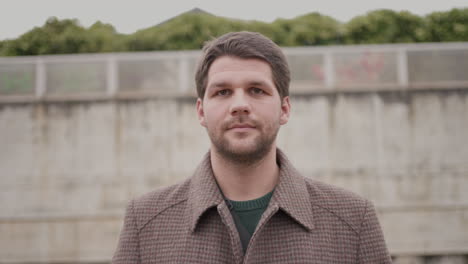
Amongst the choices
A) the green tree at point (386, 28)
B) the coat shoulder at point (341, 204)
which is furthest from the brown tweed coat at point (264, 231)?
the green tree at point (386, 28)

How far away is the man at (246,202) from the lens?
2098mm

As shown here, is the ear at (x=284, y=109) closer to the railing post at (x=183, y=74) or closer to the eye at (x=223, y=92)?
the eye at (x=223, y=92)

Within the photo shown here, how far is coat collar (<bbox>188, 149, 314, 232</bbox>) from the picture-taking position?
2139 millimetres

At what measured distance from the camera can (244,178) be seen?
2.29m

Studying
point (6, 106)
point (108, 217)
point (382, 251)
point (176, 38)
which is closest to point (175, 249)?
point (382, 251)

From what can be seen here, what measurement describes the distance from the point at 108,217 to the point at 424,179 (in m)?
8.25

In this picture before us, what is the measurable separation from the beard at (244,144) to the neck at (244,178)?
47mm

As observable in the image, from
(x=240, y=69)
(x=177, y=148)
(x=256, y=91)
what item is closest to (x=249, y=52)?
(x=240, y=69)

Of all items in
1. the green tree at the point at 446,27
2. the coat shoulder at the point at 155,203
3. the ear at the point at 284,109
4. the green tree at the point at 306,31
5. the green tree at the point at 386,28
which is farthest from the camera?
the green tree at the point at 386,28

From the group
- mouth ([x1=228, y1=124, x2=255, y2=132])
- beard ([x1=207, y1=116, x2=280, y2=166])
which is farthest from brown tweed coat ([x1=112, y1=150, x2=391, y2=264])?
mouth ([x1=228, y1=124, x2=255, y2=132])

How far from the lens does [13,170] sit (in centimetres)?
1173

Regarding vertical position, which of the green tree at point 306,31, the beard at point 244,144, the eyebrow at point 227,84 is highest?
the green tree at point 306,31

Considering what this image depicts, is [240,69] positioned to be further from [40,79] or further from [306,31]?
[306,31]

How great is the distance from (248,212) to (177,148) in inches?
380
